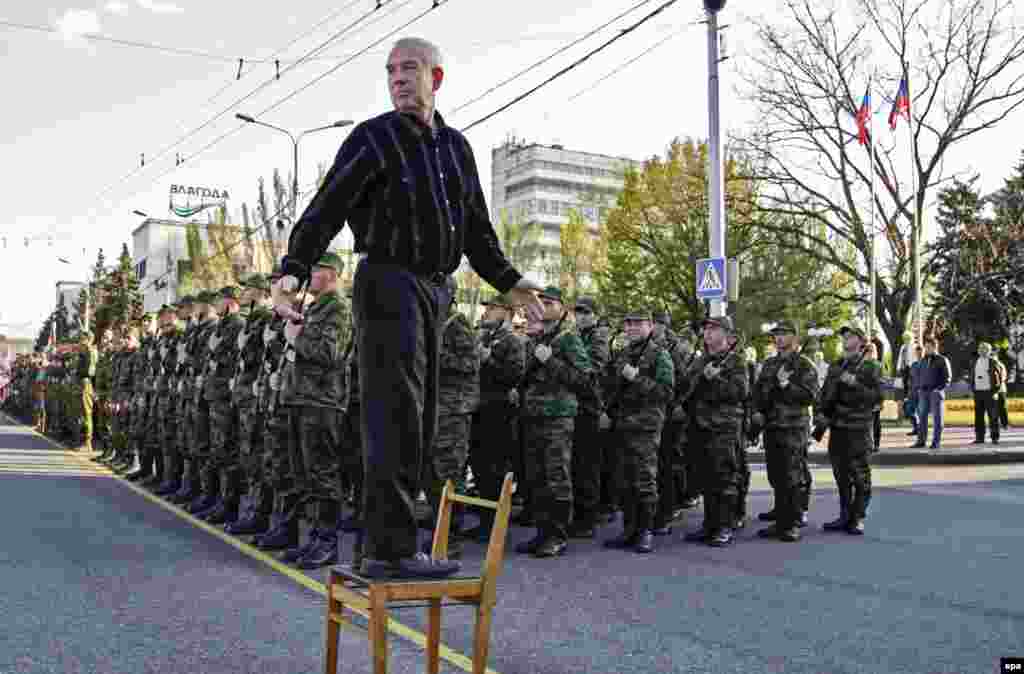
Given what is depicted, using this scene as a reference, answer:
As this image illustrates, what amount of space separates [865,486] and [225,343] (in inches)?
240

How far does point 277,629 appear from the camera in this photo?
5562 millimetres

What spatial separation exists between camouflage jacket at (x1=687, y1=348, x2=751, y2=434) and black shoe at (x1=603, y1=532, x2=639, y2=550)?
4.04 ft

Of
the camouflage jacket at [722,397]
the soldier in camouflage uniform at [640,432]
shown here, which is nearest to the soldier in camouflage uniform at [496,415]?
the soldier in camouflage uniform at [640,432]

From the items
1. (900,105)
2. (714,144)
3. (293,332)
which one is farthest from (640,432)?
(900,105)

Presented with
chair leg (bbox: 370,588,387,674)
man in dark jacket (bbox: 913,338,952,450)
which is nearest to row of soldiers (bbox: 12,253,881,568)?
chair leg (bbox: 370,588,387,674)

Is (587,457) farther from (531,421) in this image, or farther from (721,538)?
(721,538)

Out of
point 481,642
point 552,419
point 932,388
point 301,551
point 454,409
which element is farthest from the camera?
point 932,388

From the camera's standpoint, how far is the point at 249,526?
9102 mm

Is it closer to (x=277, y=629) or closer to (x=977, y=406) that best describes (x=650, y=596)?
(x=277, y=629)

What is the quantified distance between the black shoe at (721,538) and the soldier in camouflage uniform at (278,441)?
3.48m

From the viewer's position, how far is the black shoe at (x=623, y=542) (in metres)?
8.88

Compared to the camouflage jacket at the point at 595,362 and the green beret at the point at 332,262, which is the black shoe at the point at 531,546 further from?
the green beret at the point at 332,262

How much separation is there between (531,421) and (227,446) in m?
2.90

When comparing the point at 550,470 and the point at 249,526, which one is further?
the point at 249,526
